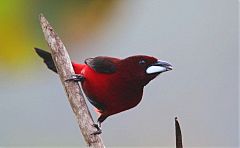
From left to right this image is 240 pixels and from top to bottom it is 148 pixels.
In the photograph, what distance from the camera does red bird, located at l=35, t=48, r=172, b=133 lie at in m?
0.77

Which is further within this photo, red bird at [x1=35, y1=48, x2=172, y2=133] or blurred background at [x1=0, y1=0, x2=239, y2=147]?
blurred background at [x1=0, y1=0, x2=239, y2=147]

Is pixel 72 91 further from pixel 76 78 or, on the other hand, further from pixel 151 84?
pixel 151 84

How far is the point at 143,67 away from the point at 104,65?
74mm

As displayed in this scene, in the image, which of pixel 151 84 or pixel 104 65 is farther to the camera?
pixel 151 84

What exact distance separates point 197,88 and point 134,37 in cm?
16

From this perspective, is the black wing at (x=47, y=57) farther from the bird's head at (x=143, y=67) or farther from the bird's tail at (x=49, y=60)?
the bird's head at (x=143, y=67)

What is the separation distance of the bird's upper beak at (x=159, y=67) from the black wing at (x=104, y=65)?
70 mm

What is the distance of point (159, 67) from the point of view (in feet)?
2.43

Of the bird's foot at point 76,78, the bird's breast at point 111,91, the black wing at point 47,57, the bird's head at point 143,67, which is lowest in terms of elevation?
the bird's breast at point 111,91

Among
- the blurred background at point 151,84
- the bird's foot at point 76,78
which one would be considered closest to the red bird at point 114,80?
the bird's foot at point 76,78

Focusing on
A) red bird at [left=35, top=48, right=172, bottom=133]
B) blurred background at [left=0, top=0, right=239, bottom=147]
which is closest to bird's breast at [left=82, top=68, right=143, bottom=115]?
red bird at [left=35, top=48, right=172, bottom=133]

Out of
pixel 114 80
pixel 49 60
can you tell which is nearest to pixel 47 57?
pixel 49 60

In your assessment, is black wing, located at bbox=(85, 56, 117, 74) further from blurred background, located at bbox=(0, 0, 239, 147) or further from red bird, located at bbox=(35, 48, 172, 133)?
blurred background, located at bbox=(0, 0, 239, 147)

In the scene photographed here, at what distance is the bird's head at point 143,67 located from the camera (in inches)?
29.4
